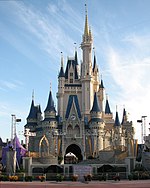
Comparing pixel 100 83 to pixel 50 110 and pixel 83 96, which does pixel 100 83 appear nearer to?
pixel 83 96

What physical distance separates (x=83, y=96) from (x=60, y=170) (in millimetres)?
43087

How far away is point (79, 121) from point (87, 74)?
1553 cm

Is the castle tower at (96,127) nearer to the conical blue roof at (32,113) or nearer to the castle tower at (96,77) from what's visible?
the castle tower at (96,77)

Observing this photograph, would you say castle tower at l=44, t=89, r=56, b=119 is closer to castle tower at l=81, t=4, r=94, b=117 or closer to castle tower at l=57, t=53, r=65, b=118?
castle tower at l=57, t=53, r=65, b=118

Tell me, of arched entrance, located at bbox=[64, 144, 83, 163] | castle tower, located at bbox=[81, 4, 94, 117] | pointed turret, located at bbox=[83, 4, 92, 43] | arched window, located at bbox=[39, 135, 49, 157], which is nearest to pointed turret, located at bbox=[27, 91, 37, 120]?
arched entrance, located at bbox=[64, 144, 83, 163]

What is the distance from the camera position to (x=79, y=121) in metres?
86.9

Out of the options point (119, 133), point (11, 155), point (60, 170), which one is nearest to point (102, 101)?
point (119, 133)

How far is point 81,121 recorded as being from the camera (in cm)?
8700

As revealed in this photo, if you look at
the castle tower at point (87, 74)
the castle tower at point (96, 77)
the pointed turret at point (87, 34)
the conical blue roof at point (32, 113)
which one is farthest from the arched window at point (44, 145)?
the pointed turret at point (87, 34)

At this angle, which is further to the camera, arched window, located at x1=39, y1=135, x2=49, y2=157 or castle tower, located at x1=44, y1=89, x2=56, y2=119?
castle tower, located at x1=44, y1=89, x2=56, y2=119

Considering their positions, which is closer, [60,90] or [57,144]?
[57,144]

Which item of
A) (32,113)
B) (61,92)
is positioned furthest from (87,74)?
(32,113)

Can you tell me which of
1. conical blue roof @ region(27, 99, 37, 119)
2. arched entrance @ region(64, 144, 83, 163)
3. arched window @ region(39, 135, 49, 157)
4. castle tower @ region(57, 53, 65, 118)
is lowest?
arched entrance @ region(64, 144, 83, 163)

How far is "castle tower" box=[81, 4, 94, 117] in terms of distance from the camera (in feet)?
306
